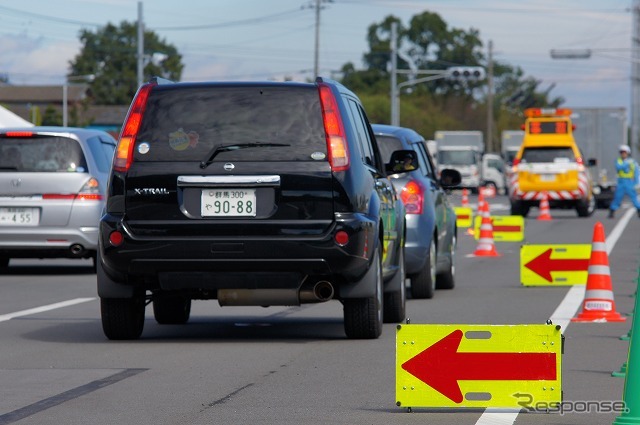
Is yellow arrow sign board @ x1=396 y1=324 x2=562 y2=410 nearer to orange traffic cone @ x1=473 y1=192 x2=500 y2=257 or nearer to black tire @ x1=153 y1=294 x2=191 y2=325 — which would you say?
black tire @ x1=153 y1=294 x2=191 y2=325

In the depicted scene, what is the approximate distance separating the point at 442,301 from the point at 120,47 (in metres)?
142

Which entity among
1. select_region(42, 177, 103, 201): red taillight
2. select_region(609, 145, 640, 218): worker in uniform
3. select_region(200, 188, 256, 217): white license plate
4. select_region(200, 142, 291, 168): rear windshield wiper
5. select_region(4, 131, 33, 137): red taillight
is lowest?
select_region(609, 145, 640, 218): worker in uniform

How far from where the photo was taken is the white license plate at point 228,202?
10.6m

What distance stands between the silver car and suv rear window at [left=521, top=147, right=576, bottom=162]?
26172 millimetres

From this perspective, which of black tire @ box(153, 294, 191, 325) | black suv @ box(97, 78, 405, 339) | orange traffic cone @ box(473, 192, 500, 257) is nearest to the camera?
black suv @ box(97, 78, 405, 339)

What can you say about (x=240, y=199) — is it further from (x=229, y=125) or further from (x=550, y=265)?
(x=550, y=265)

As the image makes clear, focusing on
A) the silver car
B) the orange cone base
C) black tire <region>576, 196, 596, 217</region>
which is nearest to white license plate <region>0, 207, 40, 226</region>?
the silver car

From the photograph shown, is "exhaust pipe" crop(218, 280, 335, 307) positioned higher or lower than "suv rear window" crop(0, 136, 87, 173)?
lower

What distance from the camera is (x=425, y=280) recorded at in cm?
1556

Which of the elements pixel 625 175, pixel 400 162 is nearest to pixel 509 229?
pixel 625 175

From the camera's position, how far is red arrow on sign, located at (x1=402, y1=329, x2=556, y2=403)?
7.85 m

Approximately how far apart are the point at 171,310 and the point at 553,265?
20.4 ft

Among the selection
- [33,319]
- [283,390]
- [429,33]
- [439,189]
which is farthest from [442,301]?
[429,33]

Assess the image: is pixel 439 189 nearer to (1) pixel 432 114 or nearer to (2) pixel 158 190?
(2) pixel 158 190
